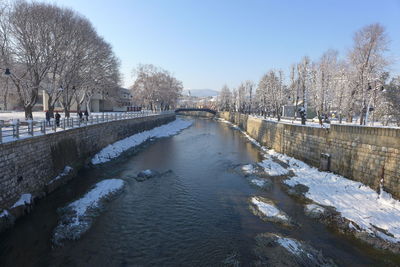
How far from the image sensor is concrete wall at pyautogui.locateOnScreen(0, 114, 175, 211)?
1258 centimetres

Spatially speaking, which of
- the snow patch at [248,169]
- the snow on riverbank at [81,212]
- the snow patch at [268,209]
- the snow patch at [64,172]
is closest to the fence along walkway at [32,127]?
the snow patch at [64,172]

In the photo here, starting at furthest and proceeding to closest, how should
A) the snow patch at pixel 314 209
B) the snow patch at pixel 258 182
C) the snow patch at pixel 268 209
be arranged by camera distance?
1. the snow patch at pixel 258 182
2. the snow patch at pixel 314 209
3. the snow patch at pixel 268 209

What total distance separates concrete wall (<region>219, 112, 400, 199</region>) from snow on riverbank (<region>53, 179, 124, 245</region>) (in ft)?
52.7

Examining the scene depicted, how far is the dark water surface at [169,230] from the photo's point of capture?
976 centimetres

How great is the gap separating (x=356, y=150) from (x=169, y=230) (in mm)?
13700

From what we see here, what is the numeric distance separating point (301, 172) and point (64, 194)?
1788cm

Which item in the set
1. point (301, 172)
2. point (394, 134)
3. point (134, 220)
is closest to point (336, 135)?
point (301, 172)

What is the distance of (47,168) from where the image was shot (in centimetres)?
1659

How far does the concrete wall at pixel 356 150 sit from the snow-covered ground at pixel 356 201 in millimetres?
700

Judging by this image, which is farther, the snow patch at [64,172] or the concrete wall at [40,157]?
the snow patch at [64,172]

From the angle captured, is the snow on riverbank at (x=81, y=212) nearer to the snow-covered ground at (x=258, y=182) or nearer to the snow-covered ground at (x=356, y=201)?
the snow-covered ground at (x=258, y=182)

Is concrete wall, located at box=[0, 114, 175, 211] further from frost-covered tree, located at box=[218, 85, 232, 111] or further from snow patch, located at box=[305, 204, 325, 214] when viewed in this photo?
frost-covered tree, located at box=[218, 85, 232, 111]

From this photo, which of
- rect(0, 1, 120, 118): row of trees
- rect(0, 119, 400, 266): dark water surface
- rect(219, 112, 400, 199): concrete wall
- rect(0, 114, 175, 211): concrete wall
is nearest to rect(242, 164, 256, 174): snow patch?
rect(0, 119, 400, 266): dark water surface

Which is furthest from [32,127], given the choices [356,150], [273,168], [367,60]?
[367,60]
